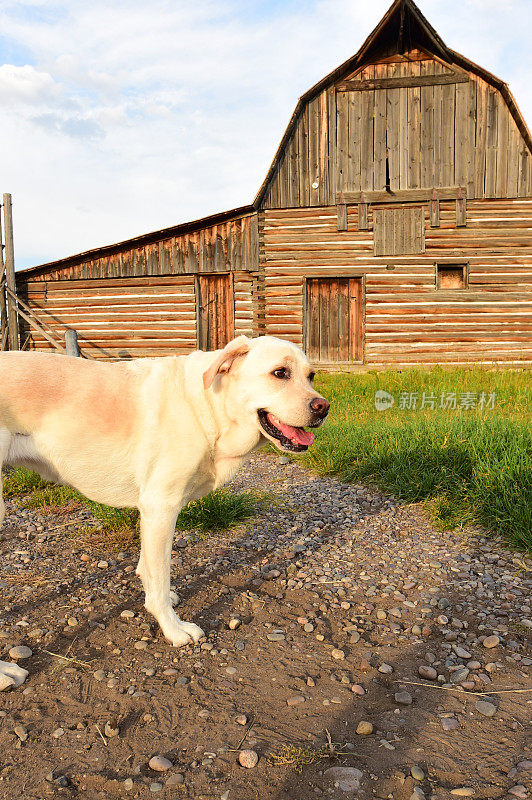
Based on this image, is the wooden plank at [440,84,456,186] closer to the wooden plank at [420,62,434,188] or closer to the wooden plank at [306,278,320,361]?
the wooden plank at [420,62,434,188]

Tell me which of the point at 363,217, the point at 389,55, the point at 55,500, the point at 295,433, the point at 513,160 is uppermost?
the point at 389,55

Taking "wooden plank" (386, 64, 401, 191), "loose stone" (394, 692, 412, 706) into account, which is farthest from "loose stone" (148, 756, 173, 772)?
"wooden plank" (386, 64, 401, 191)

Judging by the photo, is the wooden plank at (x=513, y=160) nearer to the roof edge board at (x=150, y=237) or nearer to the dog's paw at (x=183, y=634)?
the roof edge board at (x=150, y=237)

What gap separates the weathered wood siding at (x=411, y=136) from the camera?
12898 millimetres

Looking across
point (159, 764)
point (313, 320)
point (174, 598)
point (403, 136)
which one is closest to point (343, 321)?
point (313, 320)

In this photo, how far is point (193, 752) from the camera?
2.00 metres

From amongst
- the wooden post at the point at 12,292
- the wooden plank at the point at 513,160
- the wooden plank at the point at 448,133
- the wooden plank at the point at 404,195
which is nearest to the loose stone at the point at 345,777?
the wooden plank at the point at 404,195

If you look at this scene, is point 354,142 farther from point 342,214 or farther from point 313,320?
point 313,320

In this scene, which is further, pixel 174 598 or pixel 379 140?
pixel 379 140

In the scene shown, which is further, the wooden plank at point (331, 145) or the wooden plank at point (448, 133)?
the wooden plank at point (331, 145)

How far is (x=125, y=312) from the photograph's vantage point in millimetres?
15422

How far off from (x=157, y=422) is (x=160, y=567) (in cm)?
74

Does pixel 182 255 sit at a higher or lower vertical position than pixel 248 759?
higher

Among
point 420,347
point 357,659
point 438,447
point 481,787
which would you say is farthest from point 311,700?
point 420,347
